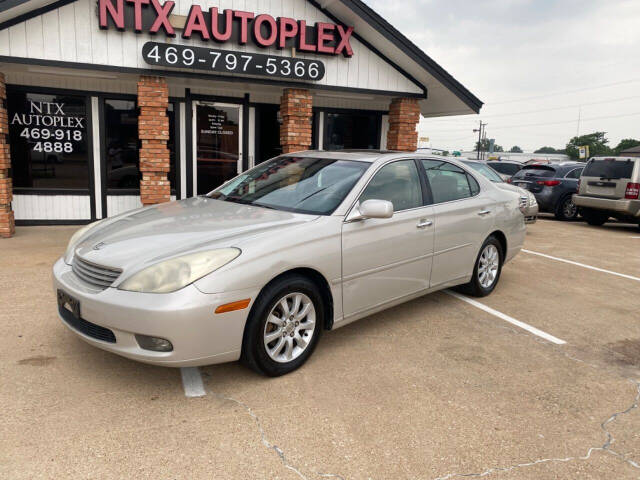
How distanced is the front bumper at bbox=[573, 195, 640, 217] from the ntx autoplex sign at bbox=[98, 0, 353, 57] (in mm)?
7146

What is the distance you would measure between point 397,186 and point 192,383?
2.40 m

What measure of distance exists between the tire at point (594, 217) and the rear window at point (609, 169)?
0.96m

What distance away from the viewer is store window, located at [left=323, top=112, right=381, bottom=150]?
11906mm

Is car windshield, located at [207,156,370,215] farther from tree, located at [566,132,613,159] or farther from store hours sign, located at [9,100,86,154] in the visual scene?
tree, located at [566,132,613,159]

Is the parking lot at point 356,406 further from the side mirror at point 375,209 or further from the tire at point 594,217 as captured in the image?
the tire at point 594,217

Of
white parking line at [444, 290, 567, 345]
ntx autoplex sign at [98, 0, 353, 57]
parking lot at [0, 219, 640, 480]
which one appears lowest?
parking lot at [0, 219, 640, 480]

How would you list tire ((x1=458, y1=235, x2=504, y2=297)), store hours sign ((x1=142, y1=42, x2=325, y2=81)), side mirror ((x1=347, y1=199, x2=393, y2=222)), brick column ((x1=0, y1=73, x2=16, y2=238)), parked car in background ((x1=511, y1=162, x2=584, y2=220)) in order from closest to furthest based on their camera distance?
1. side mirror ((x1=347, y1=199, x2=393, y2=222))
2. tire ((x1=458, y1=235, x2=504, y2=297))
3. store hours sign ((x1=142, y1=42, x2=325, y2=81))
4. brick column ((x1=0, y1=73, x2=16, y2=238))
5. parked car in background ((x1=511, y1=162, x2=584, y2=220))

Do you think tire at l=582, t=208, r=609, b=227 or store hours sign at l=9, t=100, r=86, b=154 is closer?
store hours sign at l=9, t=100, r=86, b=154

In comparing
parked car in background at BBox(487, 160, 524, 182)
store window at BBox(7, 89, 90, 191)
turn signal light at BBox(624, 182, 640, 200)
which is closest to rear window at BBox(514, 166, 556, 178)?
turn signal light at BBox(624, 182, 640, 200)

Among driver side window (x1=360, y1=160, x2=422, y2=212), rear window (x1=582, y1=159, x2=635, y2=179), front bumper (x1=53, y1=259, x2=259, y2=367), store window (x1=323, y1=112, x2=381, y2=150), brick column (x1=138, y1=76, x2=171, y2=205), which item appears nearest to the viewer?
front bumper (x1=53, y1=259, x2=259, y2=367)

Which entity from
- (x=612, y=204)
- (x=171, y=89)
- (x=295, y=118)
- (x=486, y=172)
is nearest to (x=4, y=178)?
(x=171, y=89)

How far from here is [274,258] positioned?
327 cm

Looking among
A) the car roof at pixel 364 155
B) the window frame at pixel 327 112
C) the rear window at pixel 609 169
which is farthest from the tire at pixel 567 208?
the car roof at pixel 364 155

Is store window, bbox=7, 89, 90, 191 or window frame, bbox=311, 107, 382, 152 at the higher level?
window frame, bbox=311, 107, 382, 152
